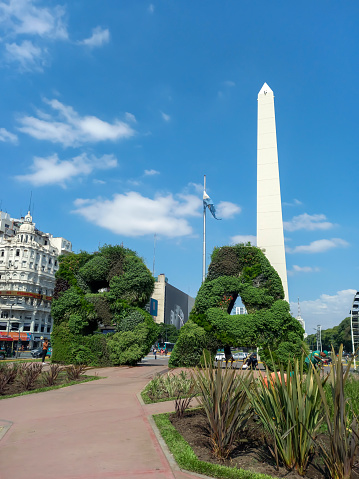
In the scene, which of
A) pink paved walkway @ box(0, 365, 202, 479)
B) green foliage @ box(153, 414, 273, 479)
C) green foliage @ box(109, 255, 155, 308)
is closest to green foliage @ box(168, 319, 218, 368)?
green foliage @ box(109, 255, 155, 308)

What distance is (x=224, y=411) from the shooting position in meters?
5.85

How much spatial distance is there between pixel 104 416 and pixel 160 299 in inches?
3981

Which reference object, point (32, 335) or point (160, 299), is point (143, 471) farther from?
point (160, 299)

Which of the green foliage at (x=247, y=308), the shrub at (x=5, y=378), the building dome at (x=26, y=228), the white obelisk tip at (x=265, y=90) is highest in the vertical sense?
the white obelisk tip at (x=265, y=90)

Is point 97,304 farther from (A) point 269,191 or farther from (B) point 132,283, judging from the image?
(A) point 269,191

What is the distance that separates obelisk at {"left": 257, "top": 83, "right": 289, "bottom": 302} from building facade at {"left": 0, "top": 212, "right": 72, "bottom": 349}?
Result: 4756cm

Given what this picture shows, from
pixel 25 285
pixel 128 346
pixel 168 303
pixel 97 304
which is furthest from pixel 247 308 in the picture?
pixel 168 303

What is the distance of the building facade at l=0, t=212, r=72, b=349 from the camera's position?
65.1 m

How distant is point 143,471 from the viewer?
16.3 feet

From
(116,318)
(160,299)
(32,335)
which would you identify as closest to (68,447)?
(116,318)

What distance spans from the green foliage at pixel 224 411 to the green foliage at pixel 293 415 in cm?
60

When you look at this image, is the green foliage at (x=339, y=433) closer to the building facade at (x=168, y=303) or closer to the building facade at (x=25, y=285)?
the building facade at (x=25, y=285)

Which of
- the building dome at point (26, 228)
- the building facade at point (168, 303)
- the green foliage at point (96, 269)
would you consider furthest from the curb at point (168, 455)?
the building facade at point (168, 303)

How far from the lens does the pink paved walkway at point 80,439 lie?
498 cm
